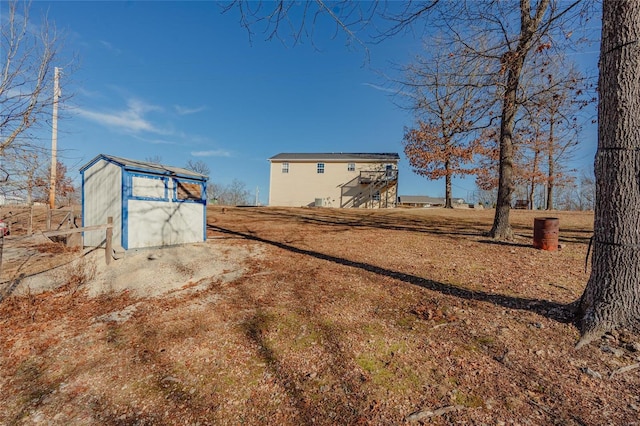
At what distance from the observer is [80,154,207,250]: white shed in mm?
7867

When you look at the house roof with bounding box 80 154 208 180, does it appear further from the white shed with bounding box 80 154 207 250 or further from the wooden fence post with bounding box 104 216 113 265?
the wooden fence post with bounding box 104 216 113 265

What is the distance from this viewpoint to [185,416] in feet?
7.48

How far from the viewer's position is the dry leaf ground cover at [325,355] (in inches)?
88.6

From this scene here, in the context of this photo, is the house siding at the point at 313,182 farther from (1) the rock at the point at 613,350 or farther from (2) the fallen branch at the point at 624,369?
(2) the fallen branch at the point at 624,369

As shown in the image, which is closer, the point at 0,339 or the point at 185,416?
the point at 185,416

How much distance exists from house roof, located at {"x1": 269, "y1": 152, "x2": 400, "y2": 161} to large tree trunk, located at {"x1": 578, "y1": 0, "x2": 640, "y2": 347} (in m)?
24.6

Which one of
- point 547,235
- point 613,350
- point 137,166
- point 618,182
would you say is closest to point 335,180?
point 137,166

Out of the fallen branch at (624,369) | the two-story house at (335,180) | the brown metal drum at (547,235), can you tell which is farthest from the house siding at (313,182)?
the fallen branch at (624,369)

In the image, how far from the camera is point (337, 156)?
29.1m

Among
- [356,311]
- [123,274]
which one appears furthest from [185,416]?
[123,274]

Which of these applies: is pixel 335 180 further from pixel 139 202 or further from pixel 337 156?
pixel 139 202

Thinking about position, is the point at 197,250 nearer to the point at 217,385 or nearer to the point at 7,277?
the point at 7,277

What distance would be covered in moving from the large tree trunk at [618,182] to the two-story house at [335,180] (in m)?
23.6

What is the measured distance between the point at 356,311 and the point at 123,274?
558cm
